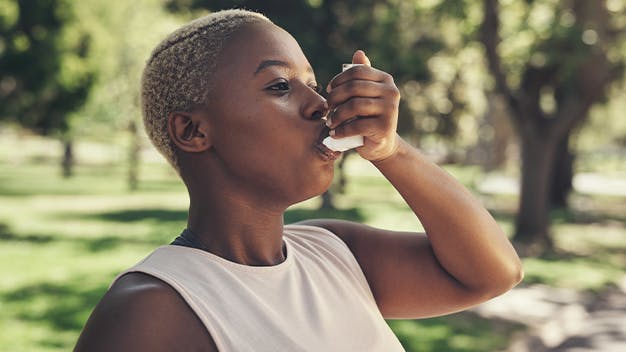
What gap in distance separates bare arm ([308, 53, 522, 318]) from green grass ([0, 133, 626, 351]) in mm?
4923

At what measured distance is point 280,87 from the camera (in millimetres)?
1588

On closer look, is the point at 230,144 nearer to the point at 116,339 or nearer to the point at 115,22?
the point at 116,339

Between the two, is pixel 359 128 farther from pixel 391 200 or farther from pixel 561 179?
pixel 391 200

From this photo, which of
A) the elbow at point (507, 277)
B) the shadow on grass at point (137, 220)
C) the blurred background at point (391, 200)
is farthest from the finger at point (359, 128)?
the shadow on grass at point (137, 220)

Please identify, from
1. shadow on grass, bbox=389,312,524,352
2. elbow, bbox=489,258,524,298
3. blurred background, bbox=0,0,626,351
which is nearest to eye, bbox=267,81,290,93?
elbow, bbox=489,258,524,298

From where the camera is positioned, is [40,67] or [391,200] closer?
[40,67]

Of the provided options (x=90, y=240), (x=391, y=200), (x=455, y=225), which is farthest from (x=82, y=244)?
(x=391, y=200)

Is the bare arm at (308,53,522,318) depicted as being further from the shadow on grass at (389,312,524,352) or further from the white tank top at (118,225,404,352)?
the shadow on grass at (389,312,524,352)

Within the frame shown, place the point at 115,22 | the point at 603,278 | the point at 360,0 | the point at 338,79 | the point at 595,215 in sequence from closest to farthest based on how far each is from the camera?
the point at 338,79, the point at 603,278, the point at 360,0, the point at 595,215, the point at 115,22

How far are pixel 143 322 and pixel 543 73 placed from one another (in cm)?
1404

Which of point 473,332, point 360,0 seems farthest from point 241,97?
point 360,0

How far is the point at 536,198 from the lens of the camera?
14344 millimetres

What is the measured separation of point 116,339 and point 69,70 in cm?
1415

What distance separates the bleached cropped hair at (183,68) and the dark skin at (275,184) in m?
0.03
